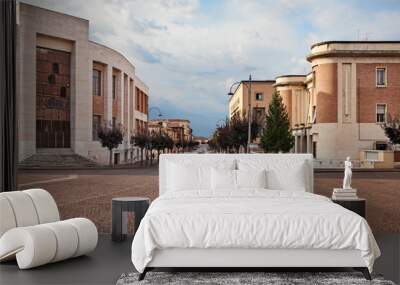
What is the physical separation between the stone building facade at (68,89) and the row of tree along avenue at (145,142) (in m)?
0.10

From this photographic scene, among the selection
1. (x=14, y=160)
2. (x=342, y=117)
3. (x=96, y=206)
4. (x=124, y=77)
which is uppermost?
(x=124, y=77)

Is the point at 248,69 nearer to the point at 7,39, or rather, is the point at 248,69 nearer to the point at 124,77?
the point at 124,77

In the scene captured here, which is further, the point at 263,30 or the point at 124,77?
the point at 124,77

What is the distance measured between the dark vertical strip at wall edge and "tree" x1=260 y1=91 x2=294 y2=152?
12.5ft

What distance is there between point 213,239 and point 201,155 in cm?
253

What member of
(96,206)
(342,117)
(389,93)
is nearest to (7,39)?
(96,206)

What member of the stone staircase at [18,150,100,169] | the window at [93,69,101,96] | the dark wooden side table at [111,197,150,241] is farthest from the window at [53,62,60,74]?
the dark wooden side table at [111,197,150,241]

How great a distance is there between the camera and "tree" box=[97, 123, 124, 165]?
29.7 feet

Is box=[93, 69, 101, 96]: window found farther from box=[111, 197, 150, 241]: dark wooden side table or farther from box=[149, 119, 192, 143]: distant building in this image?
box=[111, 197, 150, 241]: dark wooden side table

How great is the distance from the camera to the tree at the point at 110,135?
357 inches

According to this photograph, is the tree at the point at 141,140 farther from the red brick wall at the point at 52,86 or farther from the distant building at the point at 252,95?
the distant building at the point at 252,95

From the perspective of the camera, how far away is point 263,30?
8.57 m

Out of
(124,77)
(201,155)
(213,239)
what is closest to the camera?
(213,239)

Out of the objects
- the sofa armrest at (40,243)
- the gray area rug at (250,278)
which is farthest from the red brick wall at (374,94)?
the sofa armrest at (40,243)
